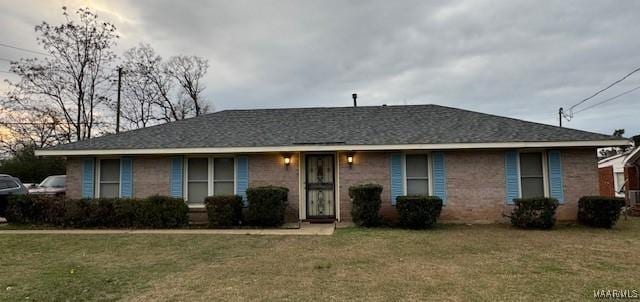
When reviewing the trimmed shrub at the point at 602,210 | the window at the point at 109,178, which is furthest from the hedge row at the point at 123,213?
the trimmed shrub at the point at 602,210

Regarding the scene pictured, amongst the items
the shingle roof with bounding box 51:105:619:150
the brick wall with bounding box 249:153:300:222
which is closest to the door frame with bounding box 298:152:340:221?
the brick wall with bounding box 249:153:300:222

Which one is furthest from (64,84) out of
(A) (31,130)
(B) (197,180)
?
(B) (197,180)

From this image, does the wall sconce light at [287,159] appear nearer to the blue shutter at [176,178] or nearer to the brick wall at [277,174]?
the brick wall at [277,174]

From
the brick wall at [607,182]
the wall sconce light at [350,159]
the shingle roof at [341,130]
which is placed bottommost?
the brick wall at [607,182]

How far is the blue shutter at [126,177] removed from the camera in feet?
37.5

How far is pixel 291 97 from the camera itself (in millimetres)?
24547

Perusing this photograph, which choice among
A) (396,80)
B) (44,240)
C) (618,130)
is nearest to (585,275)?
(44,240)

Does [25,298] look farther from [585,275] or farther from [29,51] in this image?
[29,51]

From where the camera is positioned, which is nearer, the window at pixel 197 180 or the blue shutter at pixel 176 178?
the blue shutter at pixel 176 178

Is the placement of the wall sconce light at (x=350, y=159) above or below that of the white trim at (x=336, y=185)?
above

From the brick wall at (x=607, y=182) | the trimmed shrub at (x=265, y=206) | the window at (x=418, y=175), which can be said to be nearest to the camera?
the trimmed shrub at (x=265, y=206)

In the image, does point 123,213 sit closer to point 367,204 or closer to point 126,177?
point 126,177

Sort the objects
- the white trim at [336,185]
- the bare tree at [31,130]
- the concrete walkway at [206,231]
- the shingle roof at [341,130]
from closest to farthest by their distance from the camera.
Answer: the concrete walkway at [206,231] < the shingle roof at [341,130] < the white trim at [336,185] < the bare tree at [31,130]

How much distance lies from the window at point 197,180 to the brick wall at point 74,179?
3.27 metres
